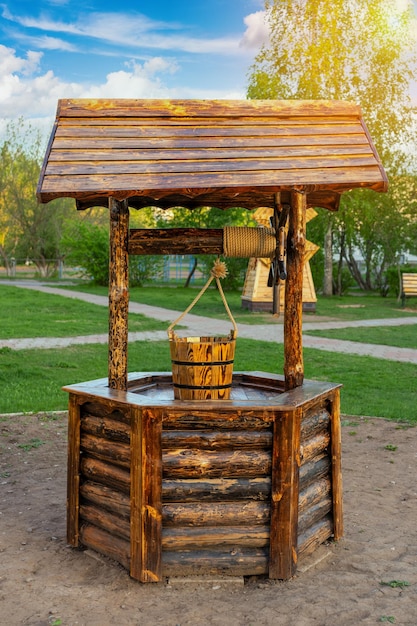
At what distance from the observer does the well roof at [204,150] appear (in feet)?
14.2

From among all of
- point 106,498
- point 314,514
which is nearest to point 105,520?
point 106,498

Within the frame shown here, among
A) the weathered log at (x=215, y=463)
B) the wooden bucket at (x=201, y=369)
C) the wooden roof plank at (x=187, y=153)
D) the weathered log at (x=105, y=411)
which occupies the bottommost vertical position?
the weathered log at (x=215, y=463)

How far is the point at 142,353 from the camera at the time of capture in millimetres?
12742

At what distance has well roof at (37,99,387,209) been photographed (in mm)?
4328

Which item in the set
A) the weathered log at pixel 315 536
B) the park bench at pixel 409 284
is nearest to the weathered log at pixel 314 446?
the weathered log at pixel 315 536

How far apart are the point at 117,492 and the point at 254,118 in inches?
101

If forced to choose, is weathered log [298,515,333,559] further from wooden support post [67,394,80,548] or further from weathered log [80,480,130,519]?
wooden support post [67,394,80,548]

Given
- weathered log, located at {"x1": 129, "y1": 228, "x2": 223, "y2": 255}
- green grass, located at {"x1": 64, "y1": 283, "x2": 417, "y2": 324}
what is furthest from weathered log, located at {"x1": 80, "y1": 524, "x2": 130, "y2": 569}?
green grass, located at {"x1": 64, "y1": 283, "x2": 417, "y2": 324}

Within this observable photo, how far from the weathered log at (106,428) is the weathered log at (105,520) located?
1.60 feet

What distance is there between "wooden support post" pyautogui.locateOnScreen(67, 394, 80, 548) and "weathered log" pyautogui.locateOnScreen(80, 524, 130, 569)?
0.07 m

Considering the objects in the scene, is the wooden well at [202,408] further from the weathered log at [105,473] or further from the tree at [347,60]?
the tree at [347,60]

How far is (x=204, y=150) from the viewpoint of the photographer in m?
4.57

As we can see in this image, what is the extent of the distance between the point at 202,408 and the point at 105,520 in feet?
3.38

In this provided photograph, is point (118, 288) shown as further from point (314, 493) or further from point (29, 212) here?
point (29, 212)
